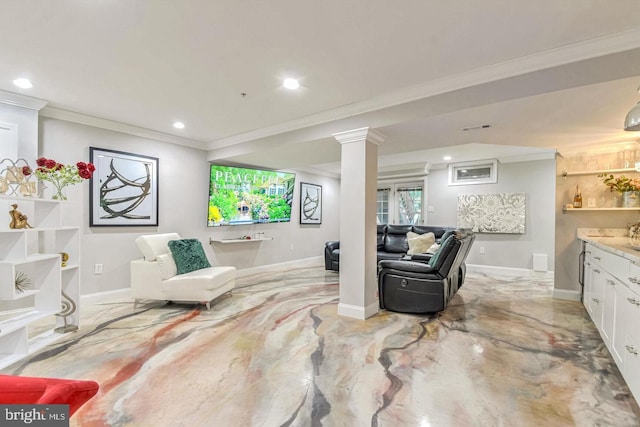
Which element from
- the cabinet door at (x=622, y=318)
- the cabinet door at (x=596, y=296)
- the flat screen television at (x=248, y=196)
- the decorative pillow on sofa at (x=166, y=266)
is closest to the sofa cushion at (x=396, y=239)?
the flat screen television at (x=248, y=196)

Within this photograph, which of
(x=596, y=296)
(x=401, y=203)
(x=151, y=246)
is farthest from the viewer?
(x=401, y=203)

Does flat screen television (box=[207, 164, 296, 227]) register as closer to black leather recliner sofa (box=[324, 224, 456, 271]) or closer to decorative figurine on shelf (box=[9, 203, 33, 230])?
black leather recliner sofa (box=[324, 224, 456, 271])

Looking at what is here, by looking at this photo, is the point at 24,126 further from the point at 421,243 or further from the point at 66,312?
the point at 421,243

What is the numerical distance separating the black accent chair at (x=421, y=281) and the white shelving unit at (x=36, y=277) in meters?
3.22

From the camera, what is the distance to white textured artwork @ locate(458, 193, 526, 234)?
227 inches

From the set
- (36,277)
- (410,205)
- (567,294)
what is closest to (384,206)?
(410,205)

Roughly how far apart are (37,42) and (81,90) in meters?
0.88

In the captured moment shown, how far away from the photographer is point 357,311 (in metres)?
3.31

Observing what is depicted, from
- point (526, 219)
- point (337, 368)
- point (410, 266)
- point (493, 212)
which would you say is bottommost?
point (337, 368)

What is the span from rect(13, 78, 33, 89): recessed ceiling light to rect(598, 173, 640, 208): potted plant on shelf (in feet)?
20.8

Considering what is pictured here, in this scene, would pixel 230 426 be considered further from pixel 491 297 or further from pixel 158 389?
pixel 491 297

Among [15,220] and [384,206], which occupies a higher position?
[384,206]

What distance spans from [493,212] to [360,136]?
4.11 metres

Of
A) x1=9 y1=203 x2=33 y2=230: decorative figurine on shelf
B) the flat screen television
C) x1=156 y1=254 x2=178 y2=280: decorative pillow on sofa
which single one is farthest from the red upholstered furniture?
the flat screen television
